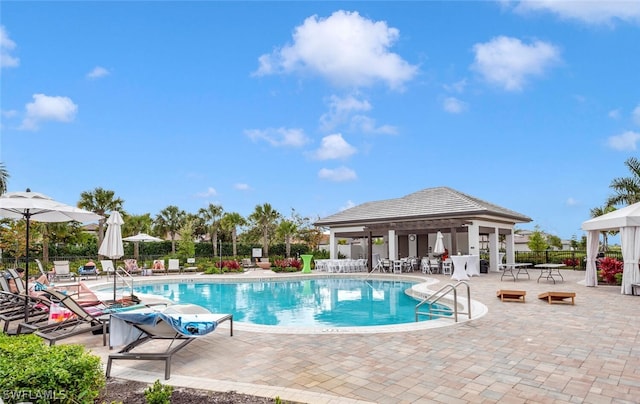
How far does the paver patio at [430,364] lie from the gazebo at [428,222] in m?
12.5

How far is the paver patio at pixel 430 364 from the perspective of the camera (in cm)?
403

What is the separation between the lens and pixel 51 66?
14.1 m

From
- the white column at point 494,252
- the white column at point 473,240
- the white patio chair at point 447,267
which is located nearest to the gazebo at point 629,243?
the white column at point 473,240

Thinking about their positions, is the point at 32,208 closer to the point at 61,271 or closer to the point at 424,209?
the point at 61,271

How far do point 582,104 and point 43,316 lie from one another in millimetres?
21919

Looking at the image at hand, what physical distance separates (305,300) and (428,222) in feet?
34.0

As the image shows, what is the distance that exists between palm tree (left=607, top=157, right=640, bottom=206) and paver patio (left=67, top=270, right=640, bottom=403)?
16.4m

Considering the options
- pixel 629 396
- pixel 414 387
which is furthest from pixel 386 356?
pixel 629 396

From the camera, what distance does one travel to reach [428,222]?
2116 centimetres

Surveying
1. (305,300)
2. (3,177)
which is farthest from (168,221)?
(305,300)

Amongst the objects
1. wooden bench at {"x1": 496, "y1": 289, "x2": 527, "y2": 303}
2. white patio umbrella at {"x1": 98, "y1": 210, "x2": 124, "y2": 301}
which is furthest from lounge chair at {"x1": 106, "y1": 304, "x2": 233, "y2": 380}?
wooden bench at {"x1": 496, "y1": 289, "x2": 527, "y2": 303}

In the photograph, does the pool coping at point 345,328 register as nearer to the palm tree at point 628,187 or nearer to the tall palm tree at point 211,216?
the palm tree at point 628,187

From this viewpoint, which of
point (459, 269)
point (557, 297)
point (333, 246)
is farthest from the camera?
point (333, 246)

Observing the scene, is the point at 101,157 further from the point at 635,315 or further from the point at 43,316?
the point at 635,315
